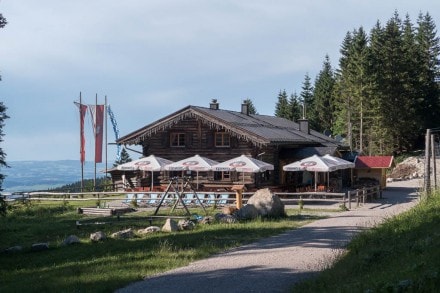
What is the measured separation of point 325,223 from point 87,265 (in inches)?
389

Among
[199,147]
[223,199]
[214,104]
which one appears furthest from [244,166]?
[214,104]

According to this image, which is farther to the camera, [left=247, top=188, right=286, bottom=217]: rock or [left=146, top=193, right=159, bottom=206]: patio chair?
[left=146, top=193, right=159, bottom=206]: patio chair

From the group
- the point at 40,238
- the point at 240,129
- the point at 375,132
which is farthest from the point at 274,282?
the point at 375,132

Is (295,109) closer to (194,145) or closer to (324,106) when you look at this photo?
(324,106)

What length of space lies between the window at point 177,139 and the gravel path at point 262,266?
20876mm

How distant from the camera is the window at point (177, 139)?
38.7 meters

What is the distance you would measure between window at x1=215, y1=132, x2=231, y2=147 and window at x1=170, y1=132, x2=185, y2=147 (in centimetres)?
237

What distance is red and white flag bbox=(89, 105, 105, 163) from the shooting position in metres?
42.1

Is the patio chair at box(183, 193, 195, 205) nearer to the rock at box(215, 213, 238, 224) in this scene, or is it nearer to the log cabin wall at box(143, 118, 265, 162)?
the log cabin wall at box(143, 118, 265, 162)

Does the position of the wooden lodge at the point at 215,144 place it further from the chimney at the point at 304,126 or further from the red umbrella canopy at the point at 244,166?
the chimney at the point at 304,126

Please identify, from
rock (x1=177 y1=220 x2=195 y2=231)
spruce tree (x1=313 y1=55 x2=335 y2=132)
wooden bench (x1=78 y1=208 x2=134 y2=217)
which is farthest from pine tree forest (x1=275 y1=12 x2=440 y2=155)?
rock (x1=177 y1=220 x2=195 y2=231)

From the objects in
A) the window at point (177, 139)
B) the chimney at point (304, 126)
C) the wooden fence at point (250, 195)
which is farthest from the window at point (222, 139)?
the chimney at point (304, 126)

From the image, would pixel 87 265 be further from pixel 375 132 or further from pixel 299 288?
pixel 375 132

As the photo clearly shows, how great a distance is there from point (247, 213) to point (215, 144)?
51.7 feet
